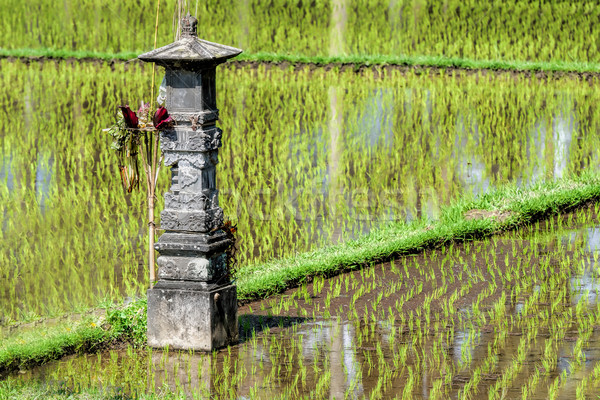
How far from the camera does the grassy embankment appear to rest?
5.22 m

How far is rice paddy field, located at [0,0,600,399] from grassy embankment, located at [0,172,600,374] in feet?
0.23

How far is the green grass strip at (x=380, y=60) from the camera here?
49.5 ft

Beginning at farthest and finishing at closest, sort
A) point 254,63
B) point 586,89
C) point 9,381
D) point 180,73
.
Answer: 1. point 254,63
2. point 586,89
3. point 180,73
4. point 9,381

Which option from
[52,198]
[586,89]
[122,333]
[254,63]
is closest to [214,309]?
[122,333]

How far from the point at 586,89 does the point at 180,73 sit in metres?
10.2

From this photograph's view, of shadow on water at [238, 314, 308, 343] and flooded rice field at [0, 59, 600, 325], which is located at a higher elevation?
flooded rice field at [0, 59, 600, 325]

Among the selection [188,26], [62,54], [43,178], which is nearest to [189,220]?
[188,26]

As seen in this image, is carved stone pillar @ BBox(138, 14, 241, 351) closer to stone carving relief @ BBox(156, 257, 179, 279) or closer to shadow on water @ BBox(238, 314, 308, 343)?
stone carving relief @ BBox(156, 257, 179, 279)

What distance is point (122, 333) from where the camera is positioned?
17.8 ft

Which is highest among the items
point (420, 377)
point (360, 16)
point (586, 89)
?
point (360, 16)

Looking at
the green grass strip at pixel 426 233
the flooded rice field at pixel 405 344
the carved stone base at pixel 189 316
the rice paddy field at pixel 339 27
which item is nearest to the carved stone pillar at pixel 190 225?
the carved stone base at pixel 189 316

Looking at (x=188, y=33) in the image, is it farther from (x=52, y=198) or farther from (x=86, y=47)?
(x=86, y=47)

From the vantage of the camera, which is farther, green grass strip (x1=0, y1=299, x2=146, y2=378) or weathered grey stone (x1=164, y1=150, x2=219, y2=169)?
weathered grey stone (x1=164, y1=150, x2=219, y2=169)

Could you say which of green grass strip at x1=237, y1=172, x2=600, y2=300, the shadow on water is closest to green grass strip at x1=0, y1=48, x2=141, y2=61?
green grass strip at x1=237, y1=172, x2=600, y2=300
